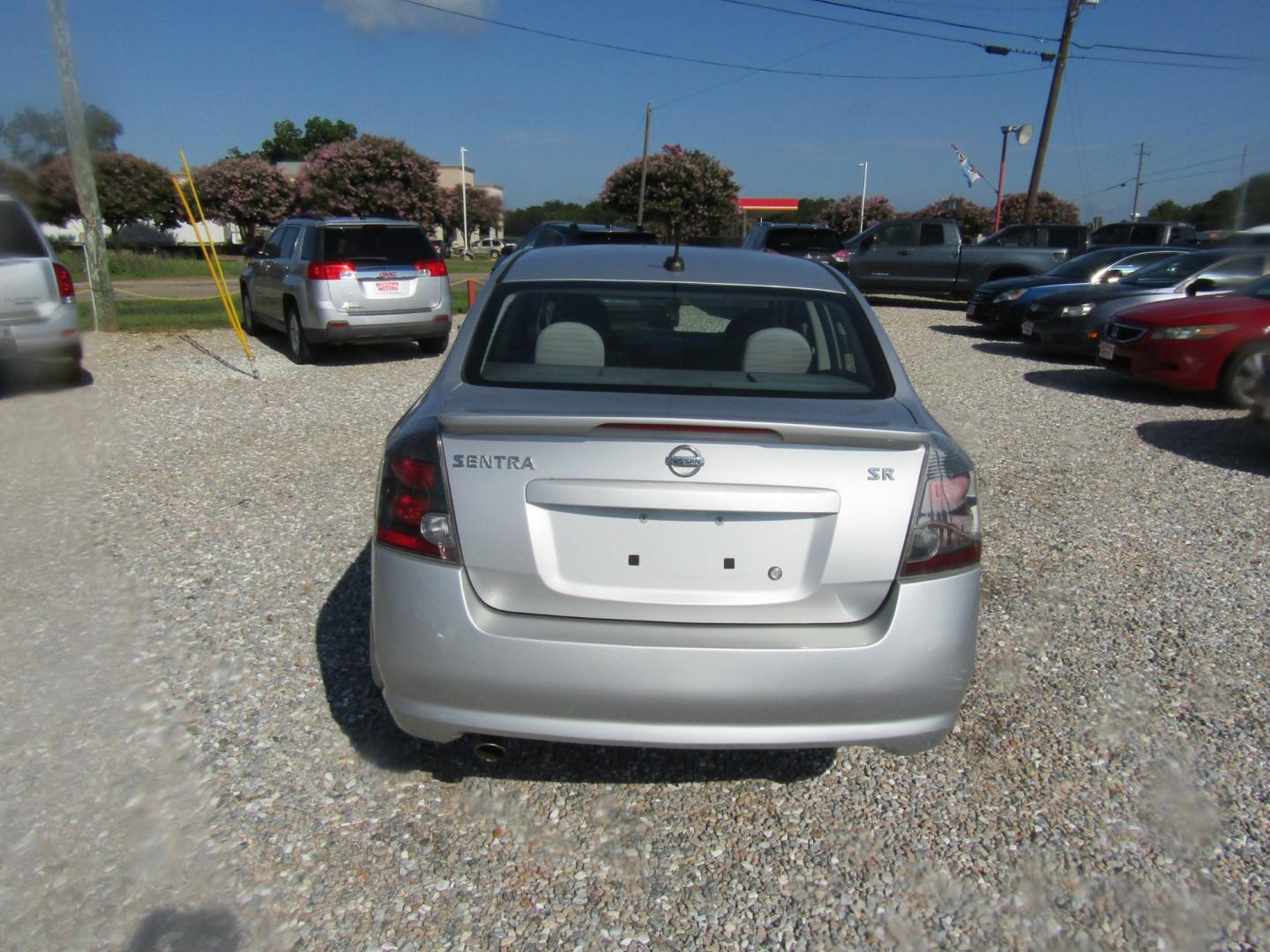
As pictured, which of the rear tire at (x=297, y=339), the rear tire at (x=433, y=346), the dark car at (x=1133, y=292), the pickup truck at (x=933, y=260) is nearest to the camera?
the rear tire at (x=297, y=339)

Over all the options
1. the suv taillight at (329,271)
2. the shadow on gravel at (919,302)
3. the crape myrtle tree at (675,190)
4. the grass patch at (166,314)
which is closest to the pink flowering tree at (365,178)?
the crape myrtle tree at (675,190)

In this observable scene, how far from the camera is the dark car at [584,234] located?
15516 millimetres

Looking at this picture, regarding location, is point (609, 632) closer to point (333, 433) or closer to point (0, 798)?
point (0, 798)

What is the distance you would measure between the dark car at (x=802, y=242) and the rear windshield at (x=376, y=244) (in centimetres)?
860

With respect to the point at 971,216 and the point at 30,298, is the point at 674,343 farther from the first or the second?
the point at 971,216

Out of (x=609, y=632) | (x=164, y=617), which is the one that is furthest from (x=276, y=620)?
(x=609, y=632)

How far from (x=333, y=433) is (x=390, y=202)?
150ft

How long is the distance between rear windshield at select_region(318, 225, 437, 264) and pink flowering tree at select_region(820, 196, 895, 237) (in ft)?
191

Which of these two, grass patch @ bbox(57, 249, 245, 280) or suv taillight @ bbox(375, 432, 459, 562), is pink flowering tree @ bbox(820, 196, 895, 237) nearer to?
grass patch @ bbox(57, 249, 245, 280)

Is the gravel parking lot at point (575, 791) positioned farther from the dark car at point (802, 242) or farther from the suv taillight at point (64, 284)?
the dark car at point (802, 242)

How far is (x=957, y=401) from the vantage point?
961cm

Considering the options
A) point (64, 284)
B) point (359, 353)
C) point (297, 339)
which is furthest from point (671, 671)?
point (359, 353)

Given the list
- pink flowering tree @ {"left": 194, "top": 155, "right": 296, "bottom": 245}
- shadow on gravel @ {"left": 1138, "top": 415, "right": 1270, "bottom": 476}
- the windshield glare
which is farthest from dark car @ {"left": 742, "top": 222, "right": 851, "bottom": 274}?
pink flowering tree @ {"left": 194, "top": 155, "right": 296, "bottom": 245}

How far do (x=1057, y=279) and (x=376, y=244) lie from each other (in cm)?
1021
